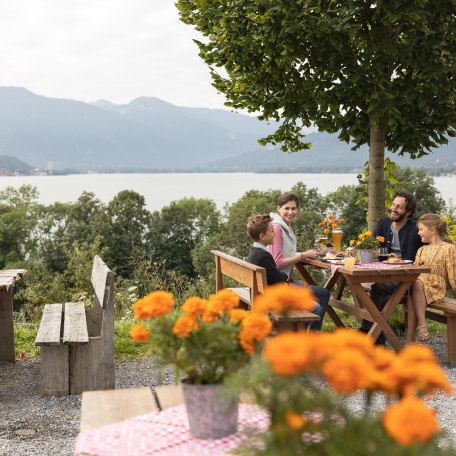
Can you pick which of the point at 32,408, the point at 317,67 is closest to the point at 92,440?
the point at 32,408

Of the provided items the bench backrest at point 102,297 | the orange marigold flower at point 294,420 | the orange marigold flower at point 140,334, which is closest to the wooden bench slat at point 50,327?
the bench backrest at point 102,297

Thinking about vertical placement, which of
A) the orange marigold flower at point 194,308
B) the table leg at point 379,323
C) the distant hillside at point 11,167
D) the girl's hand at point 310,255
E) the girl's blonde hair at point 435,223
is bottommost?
the table leg at point 379,323

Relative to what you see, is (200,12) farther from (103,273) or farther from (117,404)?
(117,404)

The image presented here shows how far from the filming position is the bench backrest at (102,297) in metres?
5.48

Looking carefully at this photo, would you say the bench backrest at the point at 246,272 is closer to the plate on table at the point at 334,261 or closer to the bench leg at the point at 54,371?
the plate on table at the point at 334,261

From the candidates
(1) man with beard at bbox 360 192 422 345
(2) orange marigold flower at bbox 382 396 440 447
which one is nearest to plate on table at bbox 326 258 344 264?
(1) man with beard at bbox 360 192 422 345

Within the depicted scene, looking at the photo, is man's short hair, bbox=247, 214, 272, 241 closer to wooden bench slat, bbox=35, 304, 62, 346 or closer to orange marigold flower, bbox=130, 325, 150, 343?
wooden bench slat, bbox=35, 304, 62, 346

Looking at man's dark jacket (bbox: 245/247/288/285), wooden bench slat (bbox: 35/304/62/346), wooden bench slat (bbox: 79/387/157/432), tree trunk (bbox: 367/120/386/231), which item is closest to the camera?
wooden bench slat (bbox: 79/387/157/432)

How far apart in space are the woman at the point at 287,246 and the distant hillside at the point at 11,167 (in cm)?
12510

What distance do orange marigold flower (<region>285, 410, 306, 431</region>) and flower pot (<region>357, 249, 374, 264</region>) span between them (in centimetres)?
529

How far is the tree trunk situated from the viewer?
831 cm

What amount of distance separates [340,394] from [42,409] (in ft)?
13.8

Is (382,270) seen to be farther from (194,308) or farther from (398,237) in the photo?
(194,308)

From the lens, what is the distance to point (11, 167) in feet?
432
